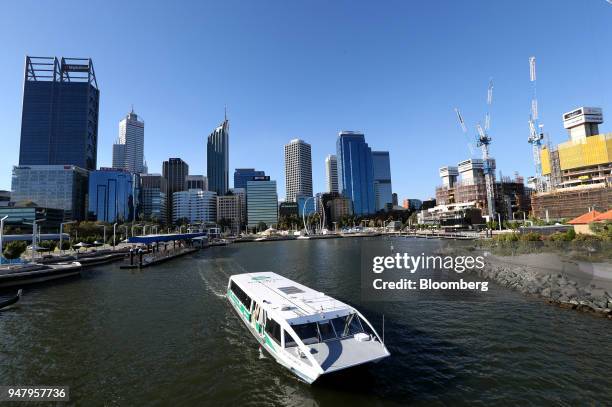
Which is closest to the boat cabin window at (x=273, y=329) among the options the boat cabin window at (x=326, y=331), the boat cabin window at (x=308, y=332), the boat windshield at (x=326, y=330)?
the boat windshield at (x=326, y=330)

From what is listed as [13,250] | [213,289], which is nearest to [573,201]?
[213,289]

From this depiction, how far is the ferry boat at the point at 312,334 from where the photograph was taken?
16703 millimetres

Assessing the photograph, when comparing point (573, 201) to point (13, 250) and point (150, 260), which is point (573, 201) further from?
point (13, 250)

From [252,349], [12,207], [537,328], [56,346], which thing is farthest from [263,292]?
[12,207]

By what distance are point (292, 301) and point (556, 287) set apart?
3143 centimetres

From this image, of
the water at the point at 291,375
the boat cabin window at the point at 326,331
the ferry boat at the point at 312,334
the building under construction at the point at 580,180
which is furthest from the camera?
the building under construction at the point at 580,180

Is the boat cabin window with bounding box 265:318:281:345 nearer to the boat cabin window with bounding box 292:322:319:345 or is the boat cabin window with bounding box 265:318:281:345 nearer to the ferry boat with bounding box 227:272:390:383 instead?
the ferry boat with bounding box 227:272:390:383

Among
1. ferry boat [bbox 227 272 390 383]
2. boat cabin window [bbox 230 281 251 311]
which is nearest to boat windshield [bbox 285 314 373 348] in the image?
ferry boat [bbox 227 272 390 383]

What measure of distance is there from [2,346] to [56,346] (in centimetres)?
443

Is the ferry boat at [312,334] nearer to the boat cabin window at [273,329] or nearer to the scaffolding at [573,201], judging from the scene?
the boat cabin window at [273,329]

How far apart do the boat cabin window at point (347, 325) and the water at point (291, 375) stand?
2315mm

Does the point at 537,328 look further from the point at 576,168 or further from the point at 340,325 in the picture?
the point at 576,168

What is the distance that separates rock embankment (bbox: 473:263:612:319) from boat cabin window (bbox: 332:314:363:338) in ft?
82.0

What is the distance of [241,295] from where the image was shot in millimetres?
30031
